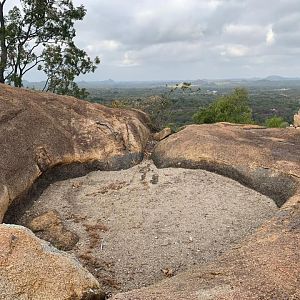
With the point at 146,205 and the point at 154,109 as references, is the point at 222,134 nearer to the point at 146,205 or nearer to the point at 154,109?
the point at 146,205

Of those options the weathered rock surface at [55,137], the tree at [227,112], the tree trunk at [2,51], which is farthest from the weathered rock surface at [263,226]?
the tree at [227,112]

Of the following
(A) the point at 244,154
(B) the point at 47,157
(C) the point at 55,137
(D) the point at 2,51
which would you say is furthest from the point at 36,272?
(D) the point at 2,51

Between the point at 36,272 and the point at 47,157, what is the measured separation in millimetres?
10107

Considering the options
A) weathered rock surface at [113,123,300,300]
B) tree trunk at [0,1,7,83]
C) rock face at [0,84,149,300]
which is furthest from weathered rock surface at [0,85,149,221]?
tree trunk at [0,1,7,83]

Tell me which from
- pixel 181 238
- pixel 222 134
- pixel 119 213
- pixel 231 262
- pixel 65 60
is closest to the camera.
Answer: pixel 231 262

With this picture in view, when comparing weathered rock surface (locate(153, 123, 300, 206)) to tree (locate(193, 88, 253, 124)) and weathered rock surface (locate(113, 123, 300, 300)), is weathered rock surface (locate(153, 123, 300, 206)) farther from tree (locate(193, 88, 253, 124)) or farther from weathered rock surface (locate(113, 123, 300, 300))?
tree (locate(193, 88, 253, 124))

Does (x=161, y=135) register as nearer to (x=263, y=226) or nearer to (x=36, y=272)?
(x=263, y=226)

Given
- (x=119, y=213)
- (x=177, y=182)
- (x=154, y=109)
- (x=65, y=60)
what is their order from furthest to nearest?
(x=154, y=109) → (x=65, y=60) → (x=177, y=182) → (x=119, y=213)

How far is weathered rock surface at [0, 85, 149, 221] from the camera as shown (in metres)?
17.6

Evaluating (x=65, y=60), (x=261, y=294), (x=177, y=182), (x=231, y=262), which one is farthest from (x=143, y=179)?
(x=65, y=60)

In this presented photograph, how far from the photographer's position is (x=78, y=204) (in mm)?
17516

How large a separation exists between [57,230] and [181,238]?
15.0 feet

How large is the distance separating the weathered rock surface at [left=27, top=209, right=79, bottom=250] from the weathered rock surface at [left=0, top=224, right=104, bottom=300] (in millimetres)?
3203

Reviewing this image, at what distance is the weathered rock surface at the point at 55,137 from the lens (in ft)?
57.7
